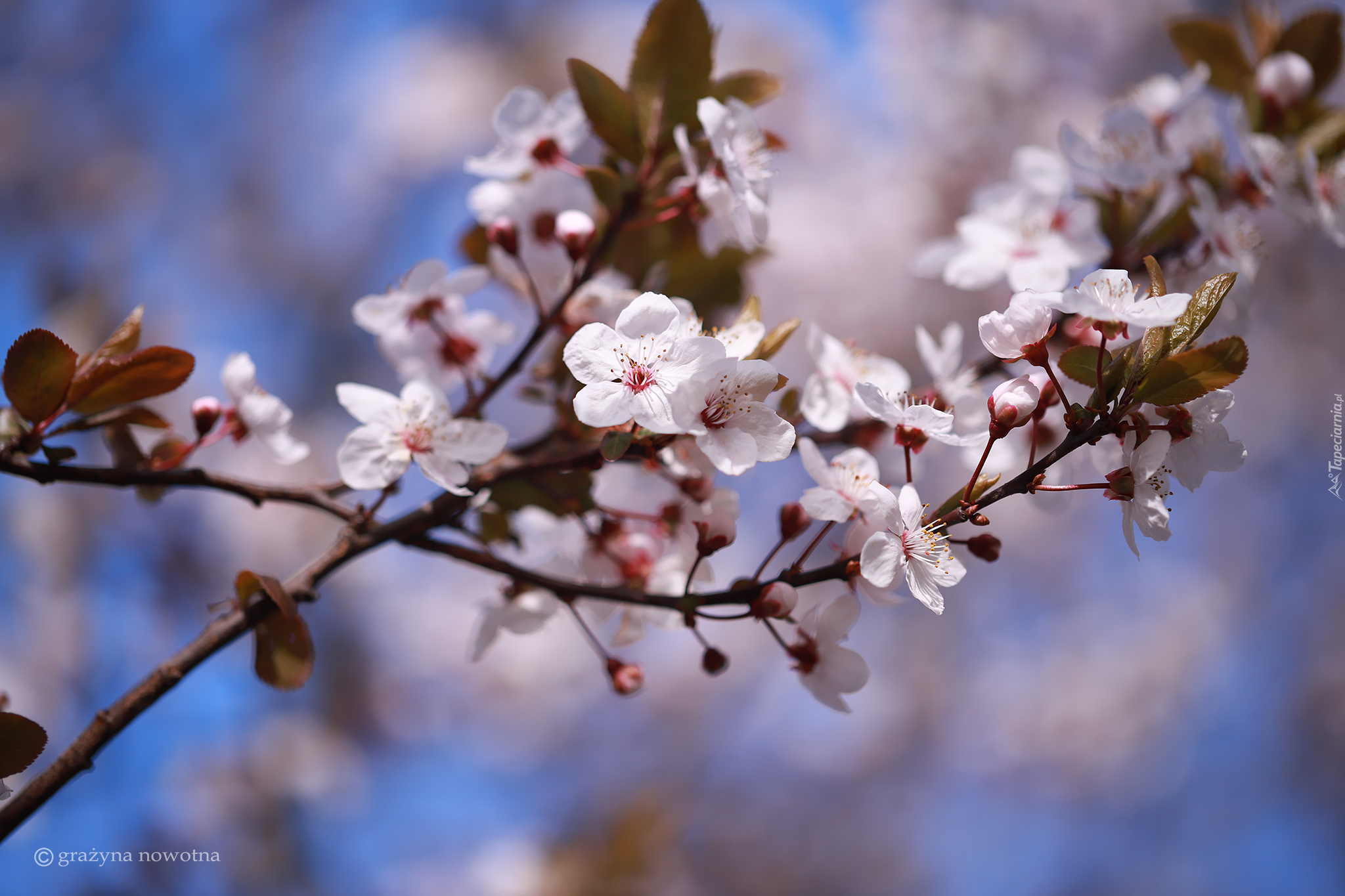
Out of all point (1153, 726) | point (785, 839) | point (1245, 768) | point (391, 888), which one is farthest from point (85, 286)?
point (1245, 768)

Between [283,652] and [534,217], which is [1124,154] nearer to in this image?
[534,217]

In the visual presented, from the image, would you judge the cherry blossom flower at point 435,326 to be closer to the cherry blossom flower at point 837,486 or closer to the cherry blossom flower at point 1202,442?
the cherry blossom flower at point 837,486

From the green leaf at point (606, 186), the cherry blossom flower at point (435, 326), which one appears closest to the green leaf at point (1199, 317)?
the green leaf at point (606, 186)

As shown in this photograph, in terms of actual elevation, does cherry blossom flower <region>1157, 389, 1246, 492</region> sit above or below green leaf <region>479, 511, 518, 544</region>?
above

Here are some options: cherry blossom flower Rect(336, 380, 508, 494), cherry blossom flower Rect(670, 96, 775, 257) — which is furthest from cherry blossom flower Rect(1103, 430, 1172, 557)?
cherry blossom flower Rect(336, 380, 508, 494)

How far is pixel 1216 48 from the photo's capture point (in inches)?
38.7

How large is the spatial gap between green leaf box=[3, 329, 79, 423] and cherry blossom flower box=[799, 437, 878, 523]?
539mm

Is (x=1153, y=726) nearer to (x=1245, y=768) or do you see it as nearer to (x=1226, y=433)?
(x=1245, y=768)

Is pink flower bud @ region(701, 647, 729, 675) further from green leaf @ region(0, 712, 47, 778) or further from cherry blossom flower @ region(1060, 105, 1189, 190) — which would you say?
cherry blossom flower @ region(1060, 105, 1189, 190)

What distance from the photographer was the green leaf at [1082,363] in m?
0.53

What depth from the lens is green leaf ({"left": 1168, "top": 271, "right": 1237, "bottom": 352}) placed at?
51 centimetres

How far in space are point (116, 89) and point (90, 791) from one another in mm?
2100

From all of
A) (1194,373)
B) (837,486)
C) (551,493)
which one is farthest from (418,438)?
(1194,373)

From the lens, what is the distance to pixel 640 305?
52 cm
